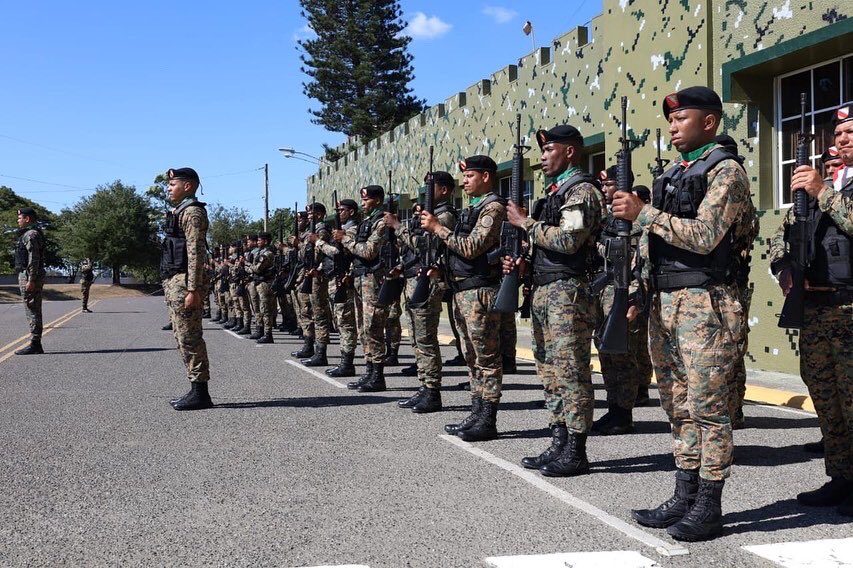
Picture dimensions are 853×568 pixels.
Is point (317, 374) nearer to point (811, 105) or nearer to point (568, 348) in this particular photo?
point (568, 348)

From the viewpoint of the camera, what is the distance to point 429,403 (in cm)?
747

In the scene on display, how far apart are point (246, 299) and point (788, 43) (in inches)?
481

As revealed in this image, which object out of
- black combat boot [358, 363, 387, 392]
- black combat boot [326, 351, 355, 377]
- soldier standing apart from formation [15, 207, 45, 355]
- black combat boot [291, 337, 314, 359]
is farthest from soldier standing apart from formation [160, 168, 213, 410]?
soldier standing apart from formation [15, 207, 45, 355]

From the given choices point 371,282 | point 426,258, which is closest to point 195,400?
point 371,282

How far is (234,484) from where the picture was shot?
195 inches

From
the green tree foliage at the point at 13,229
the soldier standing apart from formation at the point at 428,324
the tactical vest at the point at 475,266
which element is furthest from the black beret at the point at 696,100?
the green tree foliage at the point at 13,229

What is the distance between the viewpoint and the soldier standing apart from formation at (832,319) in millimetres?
4402

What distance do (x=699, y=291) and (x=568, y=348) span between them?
1361 mm

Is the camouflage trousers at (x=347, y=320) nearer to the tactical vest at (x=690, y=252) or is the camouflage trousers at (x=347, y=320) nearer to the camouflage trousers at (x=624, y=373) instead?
the camouflage trousers at (x=624, y=373)

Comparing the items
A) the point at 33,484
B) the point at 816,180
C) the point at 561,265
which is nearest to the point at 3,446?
the point at 33,484

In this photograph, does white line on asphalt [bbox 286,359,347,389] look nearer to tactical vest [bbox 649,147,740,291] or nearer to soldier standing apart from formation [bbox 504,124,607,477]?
soldier standing apart from formation [bbox 504,124,607,477]

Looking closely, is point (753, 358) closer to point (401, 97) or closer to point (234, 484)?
point (234, 484)

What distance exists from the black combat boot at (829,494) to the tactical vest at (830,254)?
107cm

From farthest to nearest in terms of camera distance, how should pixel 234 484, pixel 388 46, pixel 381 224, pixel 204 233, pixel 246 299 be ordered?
1. pixel 388 46
2. pixel 246 299
3. pixel 381 224
4. pixel 204 233
5. pixel 234 484
